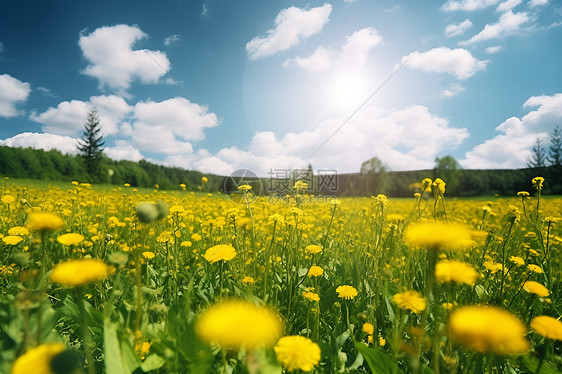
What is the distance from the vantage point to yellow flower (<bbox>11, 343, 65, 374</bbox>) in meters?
0.54

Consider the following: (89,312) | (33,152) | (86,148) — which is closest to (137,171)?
(33,152)

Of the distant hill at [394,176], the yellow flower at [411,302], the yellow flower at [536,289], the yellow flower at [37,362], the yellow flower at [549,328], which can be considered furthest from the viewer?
the distant hill at [394,176]

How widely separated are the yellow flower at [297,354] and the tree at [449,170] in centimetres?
2988

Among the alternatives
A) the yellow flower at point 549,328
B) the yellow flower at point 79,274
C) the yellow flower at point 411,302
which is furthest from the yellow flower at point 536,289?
the yellow flower at point 79,274

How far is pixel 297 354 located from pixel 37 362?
579 millimetres

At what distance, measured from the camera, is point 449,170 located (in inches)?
1244

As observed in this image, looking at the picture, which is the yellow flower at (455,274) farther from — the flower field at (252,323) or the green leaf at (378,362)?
the green leaf at (378,362)

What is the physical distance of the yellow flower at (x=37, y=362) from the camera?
540 mm

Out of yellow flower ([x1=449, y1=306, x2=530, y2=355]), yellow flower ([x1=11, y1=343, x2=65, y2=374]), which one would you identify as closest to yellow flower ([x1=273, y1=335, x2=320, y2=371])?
yellow flower ([x1=449, y1=306, x2=530, y2=355])

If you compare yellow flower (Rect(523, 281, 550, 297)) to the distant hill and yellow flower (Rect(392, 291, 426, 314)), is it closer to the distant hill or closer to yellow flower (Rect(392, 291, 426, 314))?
yellow flower (Rect(392, 291, 426, 314))

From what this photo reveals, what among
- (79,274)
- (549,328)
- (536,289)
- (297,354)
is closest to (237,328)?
(297,354)

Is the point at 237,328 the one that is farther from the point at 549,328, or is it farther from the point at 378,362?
the point at 549,328

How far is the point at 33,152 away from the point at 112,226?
30.5 m

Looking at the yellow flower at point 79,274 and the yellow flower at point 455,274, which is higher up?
the yellow flower at point 79,274
